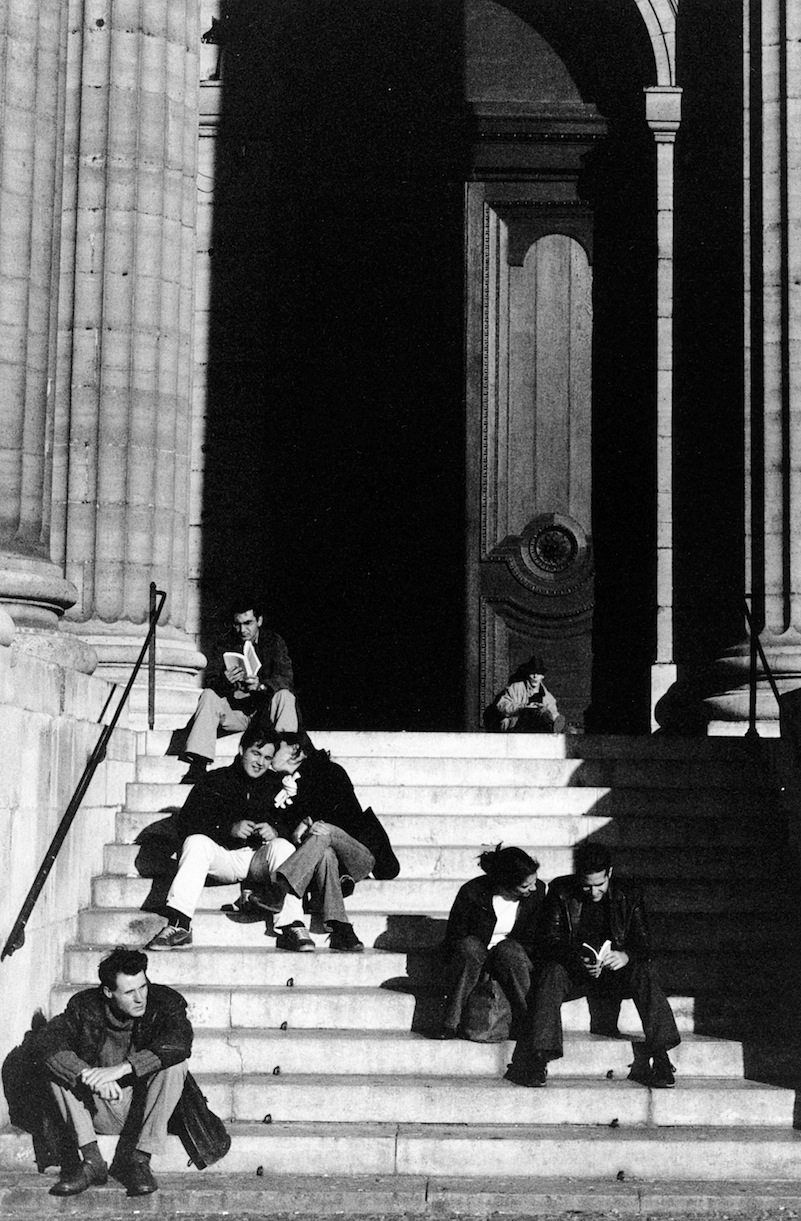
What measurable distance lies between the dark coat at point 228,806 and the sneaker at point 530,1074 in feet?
6.50

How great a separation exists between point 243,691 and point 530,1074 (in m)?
3.74

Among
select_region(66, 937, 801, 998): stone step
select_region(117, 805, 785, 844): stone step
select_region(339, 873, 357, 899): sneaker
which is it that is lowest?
select_region(66, 937, 801, 998): stone step

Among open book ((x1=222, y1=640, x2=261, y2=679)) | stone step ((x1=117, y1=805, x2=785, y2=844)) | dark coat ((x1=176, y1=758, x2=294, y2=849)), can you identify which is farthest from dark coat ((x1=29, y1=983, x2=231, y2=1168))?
open book ((x1=222, y1=640, x2=261, y2=679))

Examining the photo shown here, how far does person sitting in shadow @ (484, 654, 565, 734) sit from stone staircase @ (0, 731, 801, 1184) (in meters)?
1.38

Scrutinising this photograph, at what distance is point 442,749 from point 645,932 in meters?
2.76

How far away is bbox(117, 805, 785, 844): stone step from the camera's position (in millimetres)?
10422

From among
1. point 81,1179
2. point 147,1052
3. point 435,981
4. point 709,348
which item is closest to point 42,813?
point 147,1052

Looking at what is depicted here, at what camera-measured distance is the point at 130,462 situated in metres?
12.2

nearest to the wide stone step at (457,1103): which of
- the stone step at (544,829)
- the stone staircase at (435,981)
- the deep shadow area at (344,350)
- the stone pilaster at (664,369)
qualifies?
the stone staircase at (435,981)

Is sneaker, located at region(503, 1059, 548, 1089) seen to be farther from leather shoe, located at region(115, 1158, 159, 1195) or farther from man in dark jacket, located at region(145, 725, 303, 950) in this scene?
leather shoe, located at region(115, 1158, 159, 1195)

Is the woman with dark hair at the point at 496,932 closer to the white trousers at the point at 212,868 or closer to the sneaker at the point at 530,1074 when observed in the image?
the sneaker at the point at 530,1074

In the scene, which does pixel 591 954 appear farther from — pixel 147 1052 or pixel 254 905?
pixel 147 1052

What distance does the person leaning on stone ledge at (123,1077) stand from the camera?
306 inches

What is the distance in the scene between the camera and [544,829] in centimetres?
1051
